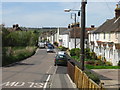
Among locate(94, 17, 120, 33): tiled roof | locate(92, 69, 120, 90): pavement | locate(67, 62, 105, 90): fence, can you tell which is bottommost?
locate(92, 69, 120, 90): pavement

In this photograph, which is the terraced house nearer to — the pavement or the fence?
the pavement

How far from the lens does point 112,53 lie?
113 ft

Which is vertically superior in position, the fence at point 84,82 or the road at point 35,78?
the fence at point 84,82

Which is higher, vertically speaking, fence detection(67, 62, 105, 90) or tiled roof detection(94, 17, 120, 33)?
tiled roof detection(94, 17, 120, 33)

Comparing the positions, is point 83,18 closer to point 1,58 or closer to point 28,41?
point 1,58

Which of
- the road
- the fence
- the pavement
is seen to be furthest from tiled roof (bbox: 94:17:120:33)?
the fence

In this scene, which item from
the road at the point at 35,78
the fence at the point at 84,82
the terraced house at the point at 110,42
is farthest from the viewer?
the terraced house at the point at 110,42

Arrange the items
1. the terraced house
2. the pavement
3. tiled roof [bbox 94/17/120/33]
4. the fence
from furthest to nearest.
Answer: tiled roof [bbox 94/17/120/33] < the terraced house < the pavement < the fence

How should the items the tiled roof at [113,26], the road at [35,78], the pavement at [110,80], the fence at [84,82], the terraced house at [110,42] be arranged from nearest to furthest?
the fence at [84,82]
the road at [35,78]
the pavement at [110,80]
the terraced house at [110,42]
the tiled roof at [113,26]

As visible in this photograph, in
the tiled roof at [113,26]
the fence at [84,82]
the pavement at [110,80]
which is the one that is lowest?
the pavement at [110,80]

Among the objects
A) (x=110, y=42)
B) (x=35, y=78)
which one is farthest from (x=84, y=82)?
(x=110, y=42)

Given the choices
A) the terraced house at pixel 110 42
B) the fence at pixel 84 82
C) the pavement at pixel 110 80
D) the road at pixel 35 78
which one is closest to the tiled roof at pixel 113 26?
the terraced house at pixel 110 42

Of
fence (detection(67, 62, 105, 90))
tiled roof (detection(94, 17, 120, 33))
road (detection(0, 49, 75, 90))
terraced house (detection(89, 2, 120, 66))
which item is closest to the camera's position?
fence (detection(67, 62, 105, 90))

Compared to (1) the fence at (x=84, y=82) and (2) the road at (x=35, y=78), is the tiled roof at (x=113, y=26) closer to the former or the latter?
(2) the road at (x=35, y=78)
